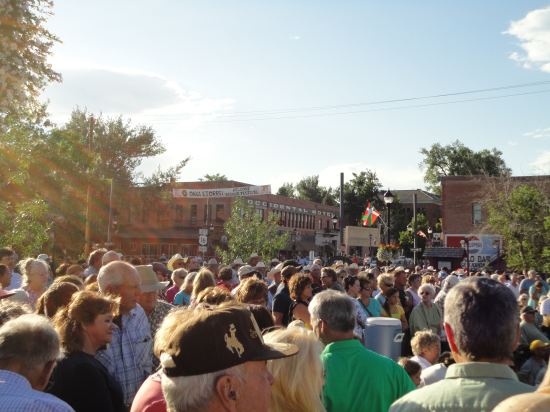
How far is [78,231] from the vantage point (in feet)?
141

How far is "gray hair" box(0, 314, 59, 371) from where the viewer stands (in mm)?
3045

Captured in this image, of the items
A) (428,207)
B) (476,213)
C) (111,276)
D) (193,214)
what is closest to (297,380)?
(111,276)

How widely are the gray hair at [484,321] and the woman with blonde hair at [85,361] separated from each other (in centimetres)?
214

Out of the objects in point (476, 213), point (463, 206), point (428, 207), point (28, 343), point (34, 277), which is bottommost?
point (28, 343)

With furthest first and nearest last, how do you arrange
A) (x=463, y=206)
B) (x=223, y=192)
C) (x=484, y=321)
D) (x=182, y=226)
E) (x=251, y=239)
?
(x=182, y=226), (x=463, y=206), (x=251, y=239), (x=223, y=192), (x=484, y=321)

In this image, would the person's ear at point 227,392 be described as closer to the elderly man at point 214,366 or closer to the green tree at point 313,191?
the elderly man at point 214,366

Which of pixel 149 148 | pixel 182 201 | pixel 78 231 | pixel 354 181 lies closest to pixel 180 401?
pixel 78 231

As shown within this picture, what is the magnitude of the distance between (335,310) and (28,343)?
2.09 meters

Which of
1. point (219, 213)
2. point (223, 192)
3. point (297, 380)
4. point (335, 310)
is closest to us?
point (297, 380)

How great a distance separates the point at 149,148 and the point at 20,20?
40.4 meters

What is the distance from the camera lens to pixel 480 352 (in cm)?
269

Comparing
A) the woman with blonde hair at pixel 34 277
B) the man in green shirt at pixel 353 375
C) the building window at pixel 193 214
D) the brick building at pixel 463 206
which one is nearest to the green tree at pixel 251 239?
the brick building at pixel 463 206

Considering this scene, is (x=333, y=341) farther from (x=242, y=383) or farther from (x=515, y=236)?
(x=515, y=236)

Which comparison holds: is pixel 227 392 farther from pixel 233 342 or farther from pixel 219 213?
pixel 219 213
